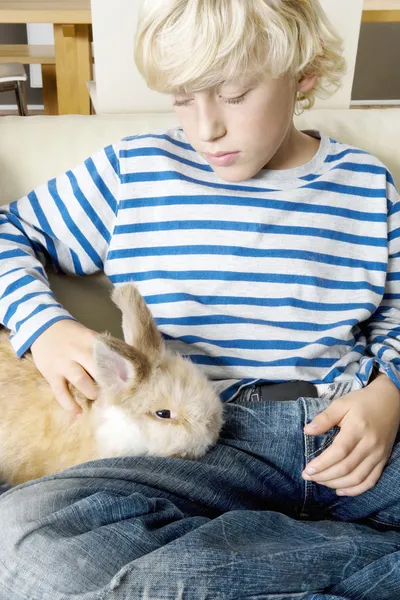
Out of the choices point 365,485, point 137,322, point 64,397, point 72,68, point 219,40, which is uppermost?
point 219,40

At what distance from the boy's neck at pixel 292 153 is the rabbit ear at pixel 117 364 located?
1.41ft

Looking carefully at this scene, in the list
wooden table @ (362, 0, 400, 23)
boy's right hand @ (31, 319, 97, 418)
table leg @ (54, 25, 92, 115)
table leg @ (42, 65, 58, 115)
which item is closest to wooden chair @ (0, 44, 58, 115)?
table leg @ (42, 65, 58, 115)

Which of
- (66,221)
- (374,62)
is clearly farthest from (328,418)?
(374,62)

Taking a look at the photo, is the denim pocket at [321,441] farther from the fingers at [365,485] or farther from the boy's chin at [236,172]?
the boy's chin at [236,172]

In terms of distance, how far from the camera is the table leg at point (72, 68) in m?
2.30

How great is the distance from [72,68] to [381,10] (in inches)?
39.3

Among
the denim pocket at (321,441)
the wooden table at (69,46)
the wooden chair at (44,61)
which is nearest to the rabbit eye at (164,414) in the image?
the denim pocket at (321,441)

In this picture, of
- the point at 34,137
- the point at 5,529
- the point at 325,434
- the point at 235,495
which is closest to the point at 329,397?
the point at 325,434

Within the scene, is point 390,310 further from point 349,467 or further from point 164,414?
point 164,414

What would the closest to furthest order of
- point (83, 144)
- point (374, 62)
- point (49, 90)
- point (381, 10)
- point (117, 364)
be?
point (117, 364) < point (83, 144) < point (381, 10) < point (49, 90) < point (374, 62)

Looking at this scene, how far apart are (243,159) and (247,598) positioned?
0.60 metres

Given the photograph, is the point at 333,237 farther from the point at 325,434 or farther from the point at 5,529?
Result: the point at 5,529

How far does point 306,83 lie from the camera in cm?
113

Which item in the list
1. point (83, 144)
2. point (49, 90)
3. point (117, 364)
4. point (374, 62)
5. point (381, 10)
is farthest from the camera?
point (374, 62)
